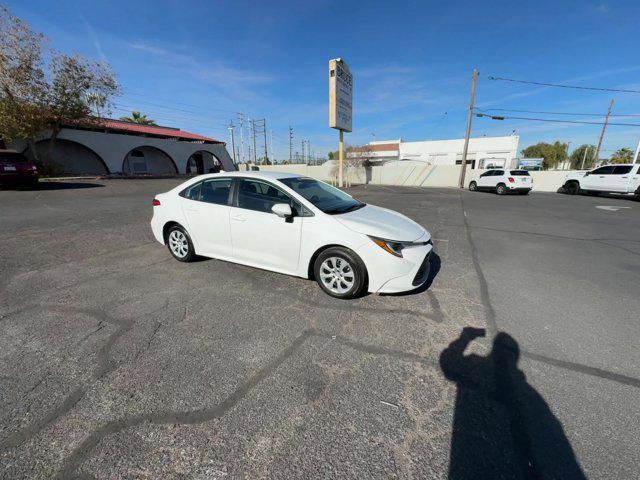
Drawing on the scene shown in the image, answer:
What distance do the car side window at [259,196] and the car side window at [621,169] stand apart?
19962mm

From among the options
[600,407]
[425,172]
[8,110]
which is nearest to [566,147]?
[425,172]

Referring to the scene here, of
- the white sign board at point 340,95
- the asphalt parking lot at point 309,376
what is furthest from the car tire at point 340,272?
the white sign board at point 340,95

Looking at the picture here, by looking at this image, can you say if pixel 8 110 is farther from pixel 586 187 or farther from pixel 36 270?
pixel 586 187

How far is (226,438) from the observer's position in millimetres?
1763

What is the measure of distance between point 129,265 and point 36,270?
1.27m

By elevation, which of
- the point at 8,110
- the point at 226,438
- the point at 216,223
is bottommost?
the point at 226,438

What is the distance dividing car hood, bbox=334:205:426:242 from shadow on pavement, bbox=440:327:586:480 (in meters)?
1.40

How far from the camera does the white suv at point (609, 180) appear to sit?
14.4 meters

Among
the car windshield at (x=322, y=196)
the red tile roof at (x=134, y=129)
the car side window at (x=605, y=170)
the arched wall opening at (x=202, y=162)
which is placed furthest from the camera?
the arched wall opening at (x=202, y=162)

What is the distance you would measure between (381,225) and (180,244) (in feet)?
10.9

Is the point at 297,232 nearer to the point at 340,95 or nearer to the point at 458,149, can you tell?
the point at 340,95

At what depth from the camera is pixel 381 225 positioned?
11.4 ft

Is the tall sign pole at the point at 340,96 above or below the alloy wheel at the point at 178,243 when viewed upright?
above

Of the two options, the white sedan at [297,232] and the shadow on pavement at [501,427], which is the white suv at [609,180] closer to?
the white sedan at [297,232]
